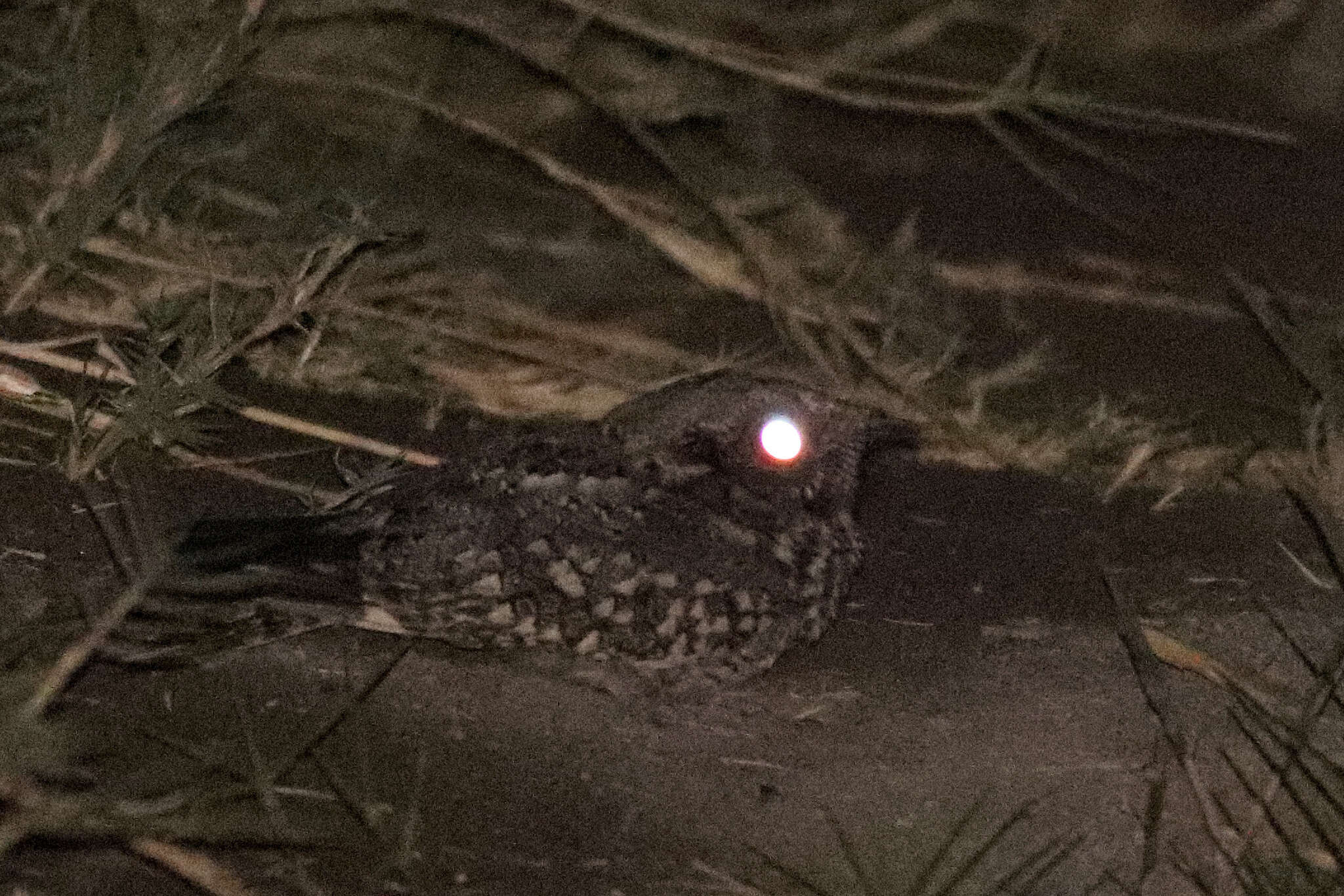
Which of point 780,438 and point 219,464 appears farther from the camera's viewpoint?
point 219,464

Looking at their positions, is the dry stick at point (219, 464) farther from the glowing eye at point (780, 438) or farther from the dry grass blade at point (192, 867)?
the dry grass blade at point (192, 867)

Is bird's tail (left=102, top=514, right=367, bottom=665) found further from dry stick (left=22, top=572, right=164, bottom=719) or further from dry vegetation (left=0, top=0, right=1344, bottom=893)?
dry stick (left=22, top=572, right=164, bottom=719)

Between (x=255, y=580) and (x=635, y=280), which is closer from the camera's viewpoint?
(x=255, y=580)

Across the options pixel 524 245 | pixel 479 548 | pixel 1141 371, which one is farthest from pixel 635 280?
pixel 479 548

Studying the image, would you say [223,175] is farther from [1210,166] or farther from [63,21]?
[1210,166]

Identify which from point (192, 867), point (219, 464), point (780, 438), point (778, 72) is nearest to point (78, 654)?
point (192, 867)

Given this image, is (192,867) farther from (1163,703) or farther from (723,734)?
(1163,703)

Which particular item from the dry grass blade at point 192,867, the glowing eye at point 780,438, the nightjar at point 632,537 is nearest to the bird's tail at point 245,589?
the nightjar at point 632,537
